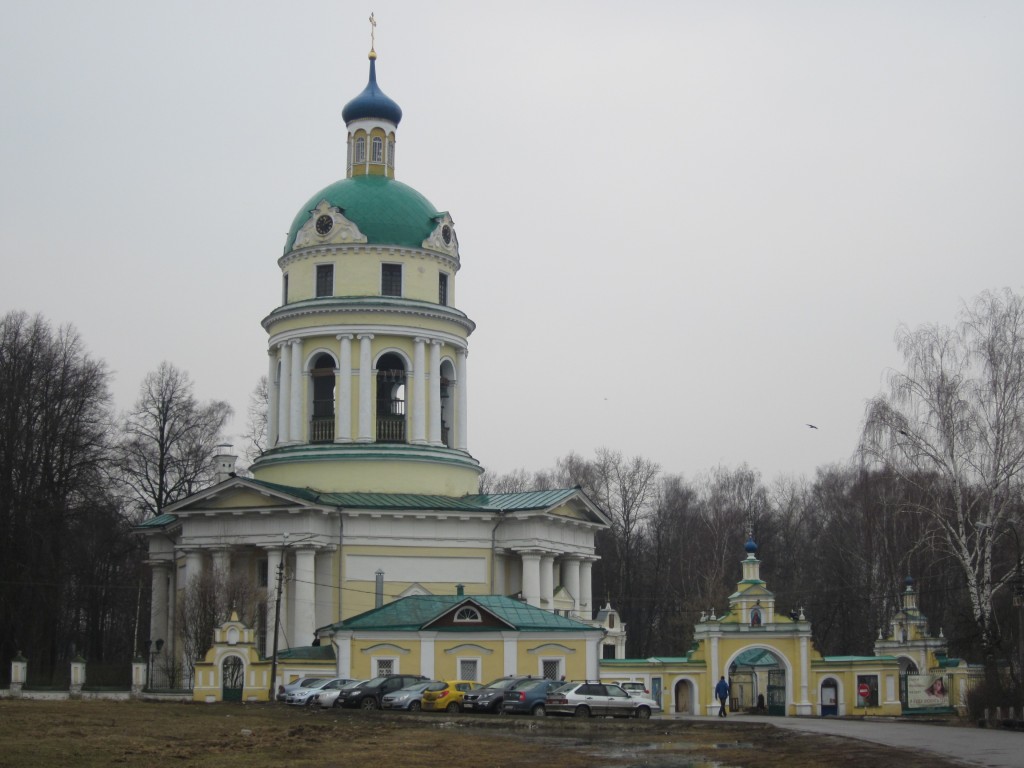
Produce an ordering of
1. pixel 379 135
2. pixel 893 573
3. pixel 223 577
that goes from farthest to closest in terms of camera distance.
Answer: pixel 893 573 → pixel 379 135 → pixel 223 577

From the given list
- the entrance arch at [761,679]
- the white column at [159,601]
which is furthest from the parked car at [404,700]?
the white column at [159,601]

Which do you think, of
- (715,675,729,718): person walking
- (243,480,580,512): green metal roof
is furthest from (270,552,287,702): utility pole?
(715,675,729,718): person walking

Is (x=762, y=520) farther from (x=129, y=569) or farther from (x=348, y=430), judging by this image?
(x=348, y=430)

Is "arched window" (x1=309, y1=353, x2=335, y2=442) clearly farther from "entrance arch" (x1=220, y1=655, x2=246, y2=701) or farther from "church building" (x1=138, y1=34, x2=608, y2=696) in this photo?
"entrance arch" (x1=220, y1=655, x2=246, y2=701)

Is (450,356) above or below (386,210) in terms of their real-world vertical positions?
below

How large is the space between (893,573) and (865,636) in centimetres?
402

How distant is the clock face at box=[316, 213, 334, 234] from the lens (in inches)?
2068

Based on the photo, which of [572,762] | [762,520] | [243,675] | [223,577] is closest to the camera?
[572,762]

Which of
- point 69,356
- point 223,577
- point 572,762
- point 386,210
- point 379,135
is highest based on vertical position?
point 379,135

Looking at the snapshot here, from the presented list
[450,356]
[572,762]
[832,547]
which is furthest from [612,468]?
[572,762]

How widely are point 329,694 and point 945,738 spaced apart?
17575mm

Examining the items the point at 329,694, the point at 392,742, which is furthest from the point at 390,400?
the point at 392,742

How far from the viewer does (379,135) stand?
55188 millimetres

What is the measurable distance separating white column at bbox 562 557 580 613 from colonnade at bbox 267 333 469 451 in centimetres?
536
